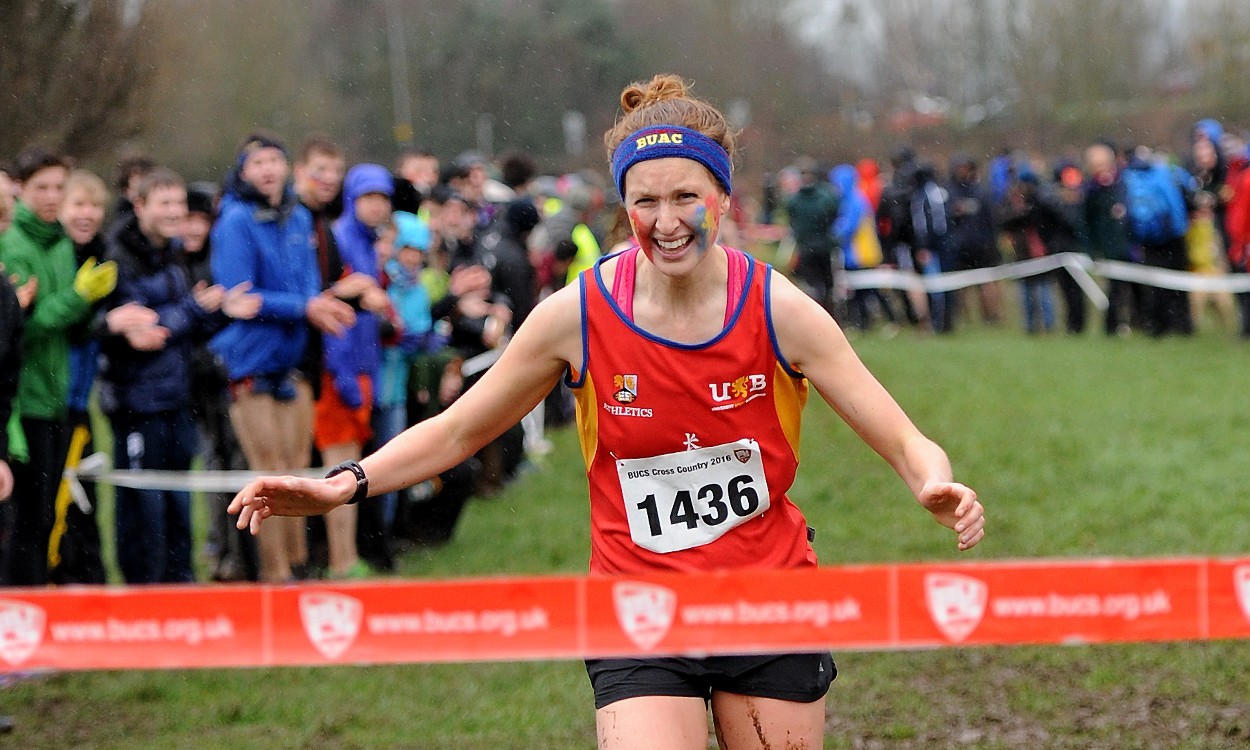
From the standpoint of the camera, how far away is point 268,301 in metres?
7.33

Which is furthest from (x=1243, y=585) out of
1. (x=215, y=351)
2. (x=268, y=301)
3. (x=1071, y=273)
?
(x=1071, y=273)

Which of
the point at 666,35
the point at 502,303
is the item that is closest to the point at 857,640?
the point at 502,303

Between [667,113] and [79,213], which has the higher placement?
[79,213]

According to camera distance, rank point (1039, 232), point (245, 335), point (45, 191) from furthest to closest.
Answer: point (1039, 232)
point (245, 335)
point (45, 191)

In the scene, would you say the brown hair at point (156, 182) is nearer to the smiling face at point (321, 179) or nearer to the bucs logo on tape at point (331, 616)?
the smiling face at point (321, 179)

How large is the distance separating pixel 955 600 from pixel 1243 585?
863 millimetres

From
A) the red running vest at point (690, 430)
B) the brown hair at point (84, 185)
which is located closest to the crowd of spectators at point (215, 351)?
the brown hair at point (84, 185)

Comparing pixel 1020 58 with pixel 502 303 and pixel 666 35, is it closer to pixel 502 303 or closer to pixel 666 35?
pixel 666 35

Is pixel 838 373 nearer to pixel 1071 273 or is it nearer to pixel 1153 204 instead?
pixel 1153 204

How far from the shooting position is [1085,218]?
1881 cm

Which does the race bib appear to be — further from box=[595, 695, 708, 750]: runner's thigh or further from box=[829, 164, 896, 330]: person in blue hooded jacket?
box=[829, 164, 896, 330]: person in blue hooded jacket

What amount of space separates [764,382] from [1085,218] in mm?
16363

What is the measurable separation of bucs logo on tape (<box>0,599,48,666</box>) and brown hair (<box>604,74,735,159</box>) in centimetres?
241

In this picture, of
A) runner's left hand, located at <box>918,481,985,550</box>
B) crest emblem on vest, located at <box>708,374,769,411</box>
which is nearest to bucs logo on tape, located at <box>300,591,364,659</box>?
crest emblem on vest, located at <box>708,374,769,411</box>
